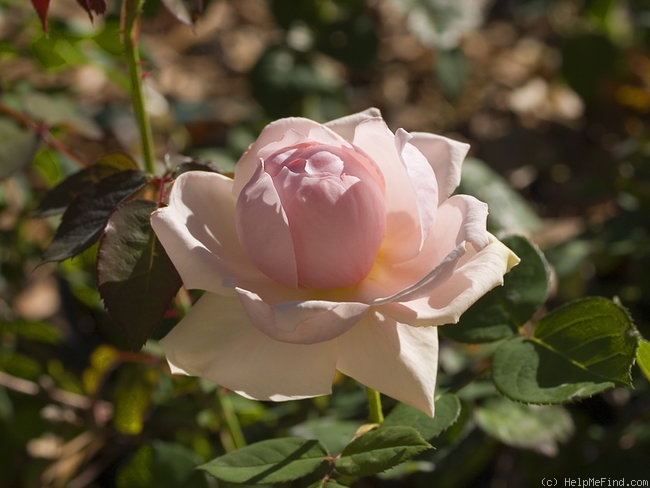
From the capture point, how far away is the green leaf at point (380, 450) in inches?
31.8

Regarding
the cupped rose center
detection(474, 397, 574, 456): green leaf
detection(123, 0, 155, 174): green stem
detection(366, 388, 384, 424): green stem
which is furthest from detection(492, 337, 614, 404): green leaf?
detection(123, 0, 155, 174): green stem

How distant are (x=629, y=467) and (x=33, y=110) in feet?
3.81

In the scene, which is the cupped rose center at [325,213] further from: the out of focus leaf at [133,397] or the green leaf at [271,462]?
the out of focus leaf at [133,397]

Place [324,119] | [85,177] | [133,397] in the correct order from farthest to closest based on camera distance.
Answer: [324,119], [133,397], [85,177]

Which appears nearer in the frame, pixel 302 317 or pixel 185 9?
pixel 302 317

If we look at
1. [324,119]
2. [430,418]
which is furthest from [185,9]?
[324,119]

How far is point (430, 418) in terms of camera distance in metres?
0.95

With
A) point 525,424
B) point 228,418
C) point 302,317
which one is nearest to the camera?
point 302,317

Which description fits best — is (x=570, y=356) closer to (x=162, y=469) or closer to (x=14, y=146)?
(x=162, y=469)

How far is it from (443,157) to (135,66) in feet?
1.22

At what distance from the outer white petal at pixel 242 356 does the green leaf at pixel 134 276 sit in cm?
6

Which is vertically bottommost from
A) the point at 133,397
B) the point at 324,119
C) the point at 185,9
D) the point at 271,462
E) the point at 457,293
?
the point at 133,397

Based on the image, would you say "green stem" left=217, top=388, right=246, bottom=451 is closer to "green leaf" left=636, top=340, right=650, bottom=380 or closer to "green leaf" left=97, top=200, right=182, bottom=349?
"green leaf" left=97, top=200, right=182, bottom=349

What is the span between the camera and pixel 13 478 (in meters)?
1.62
